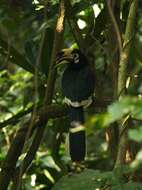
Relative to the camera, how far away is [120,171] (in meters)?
Result: 1.43

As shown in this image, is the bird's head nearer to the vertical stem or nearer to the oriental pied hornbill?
the oriental pied hornbill

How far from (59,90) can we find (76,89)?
0.25m

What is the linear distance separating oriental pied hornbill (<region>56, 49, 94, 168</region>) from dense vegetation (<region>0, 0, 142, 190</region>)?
0.06 meters

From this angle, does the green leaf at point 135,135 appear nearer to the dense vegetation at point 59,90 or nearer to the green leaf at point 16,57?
the dense vegetation at point 59,90

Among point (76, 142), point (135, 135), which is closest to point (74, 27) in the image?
point (76, 142)

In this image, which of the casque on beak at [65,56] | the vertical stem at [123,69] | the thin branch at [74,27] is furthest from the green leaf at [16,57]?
the vertical stem at [123,69]

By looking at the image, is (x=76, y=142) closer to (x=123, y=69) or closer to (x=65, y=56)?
(x=65, y=56)

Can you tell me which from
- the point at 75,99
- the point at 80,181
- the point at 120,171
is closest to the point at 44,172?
the point at 75,99

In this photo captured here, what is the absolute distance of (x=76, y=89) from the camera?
2.63 metres

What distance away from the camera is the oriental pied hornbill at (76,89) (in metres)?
2.41

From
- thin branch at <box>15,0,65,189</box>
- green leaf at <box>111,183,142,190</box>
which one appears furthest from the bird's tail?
green leaf at <box>111,183,142,190</box>

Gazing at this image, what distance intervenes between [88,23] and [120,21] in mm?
377

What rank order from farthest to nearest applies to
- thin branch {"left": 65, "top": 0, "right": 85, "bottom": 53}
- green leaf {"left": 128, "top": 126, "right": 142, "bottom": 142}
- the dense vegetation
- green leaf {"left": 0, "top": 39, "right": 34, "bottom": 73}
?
green leaf {"left": 0, "top": 39, "right": 34, "bottom": 73} → thin branch {"left": 65, "top": 0, "right": 85, "bottom": 53} → the dense vegetation → green leaf {"left": 128, "top": 126, "right": 142, "bottom": 142}

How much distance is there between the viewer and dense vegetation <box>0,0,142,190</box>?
1628mm
